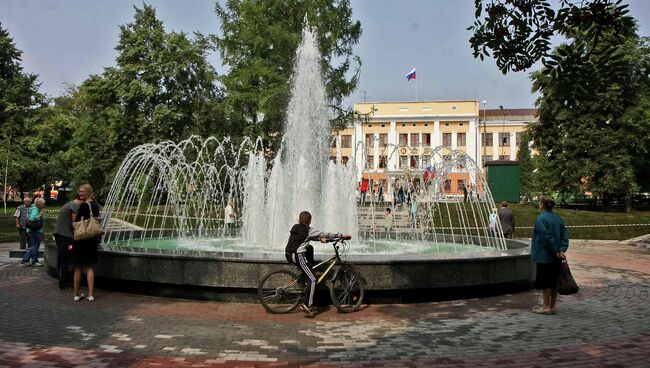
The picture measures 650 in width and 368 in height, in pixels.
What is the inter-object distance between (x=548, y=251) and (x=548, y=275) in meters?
0.35

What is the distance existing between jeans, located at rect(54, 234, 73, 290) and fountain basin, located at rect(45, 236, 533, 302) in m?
0.52

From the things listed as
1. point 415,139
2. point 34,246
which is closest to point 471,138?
point 415,139

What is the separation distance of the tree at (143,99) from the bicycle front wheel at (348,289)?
31.2 meters

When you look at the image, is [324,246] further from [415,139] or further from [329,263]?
[415,139]

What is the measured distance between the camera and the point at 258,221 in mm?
14578

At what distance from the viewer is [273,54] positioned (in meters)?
34.9

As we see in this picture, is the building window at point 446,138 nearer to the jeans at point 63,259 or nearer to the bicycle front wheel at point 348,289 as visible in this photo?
the jeans at point 63,259

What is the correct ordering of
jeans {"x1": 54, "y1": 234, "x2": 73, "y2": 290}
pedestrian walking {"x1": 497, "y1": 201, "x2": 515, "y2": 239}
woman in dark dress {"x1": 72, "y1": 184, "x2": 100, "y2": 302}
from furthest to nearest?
pedestrian walking {"x1": 497, "y1": 201, "x2": 515, "y2": 239}
jeans {"x1": 54, "y1": 234, "x2": 73, "y2": 290}
woman in dark dress {"x1": 72, "y1": 184, "x2": 100, "y2": 302}

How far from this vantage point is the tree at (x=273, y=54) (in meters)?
33.7

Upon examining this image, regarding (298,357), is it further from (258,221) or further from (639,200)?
(639,200)

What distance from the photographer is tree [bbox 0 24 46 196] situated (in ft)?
128

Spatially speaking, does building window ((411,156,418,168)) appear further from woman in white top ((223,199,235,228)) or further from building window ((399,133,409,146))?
woman in white top ((223,199,235,228))

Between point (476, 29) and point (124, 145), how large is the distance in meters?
37.2

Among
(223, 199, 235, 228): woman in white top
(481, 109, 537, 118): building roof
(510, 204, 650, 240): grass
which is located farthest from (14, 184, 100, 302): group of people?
(481, 109, 537, 118): building roof
